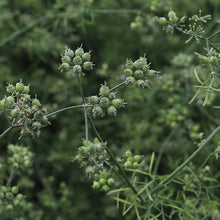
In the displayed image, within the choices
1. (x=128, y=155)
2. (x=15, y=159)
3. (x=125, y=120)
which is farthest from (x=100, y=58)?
(x=128, y=155)

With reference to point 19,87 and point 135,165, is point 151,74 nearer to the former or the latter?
point 135,165

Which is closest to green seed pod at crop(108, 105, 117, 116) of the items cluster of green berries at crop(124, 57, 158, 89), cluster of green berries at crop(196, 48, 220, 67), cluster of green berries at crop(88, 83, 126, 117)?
cluster of green berries at crop(88, 83, 126, 117)

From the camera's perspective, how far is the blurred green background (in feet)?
8.48

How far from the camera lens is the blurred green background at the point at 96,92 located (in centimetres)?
258

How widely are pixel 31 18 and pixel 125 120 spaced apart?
4.23 feet

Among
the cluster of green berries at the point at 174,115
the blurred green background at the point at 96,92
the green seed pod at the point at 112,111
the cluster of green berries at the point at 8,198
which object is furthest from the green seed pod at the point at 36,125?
the cluster of green berries at the point at 174,115

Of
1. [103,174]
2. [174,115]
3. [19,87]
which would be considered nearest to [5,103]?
[19,87]

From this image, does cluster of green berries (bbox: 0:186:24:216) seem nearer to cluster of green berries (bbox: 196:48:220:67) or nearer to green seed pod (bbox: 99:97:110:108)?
green seed pod (bbox: 99:97:110:108)

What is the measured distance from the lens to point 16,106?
1.32 m

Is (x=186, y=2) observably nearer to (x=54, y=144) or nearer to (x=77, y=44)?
(x=77, y=44)

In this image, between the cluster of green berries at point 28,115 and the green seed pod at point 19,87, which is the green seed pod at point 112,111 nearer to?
the cluster of green berries at point 28,115

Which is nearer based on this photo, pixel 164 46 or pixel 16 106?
pixel 16 106

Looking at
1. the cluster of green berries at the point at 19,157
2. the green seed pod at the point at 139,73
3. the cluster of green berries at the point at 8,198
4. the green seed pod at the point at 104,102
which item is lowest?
A: the cluster of green berries at the point at 8,198

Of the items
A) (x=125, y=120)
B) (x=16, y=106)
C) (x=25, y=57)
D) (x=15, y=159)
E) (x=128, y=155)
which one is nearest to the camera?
(x=16, y=106)
